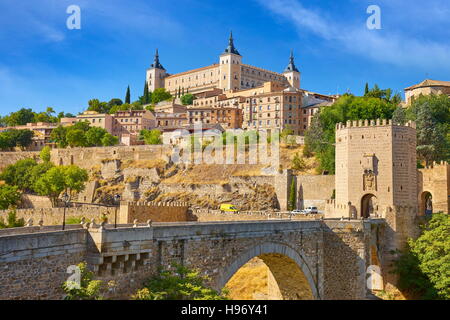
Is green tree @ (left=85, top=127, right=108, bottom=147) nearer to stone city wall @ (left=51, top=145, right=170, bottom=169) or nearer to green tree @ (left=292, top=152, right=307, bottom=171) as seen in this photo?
stone city wall @ (left=51, top=145, right=170, bottom=169)

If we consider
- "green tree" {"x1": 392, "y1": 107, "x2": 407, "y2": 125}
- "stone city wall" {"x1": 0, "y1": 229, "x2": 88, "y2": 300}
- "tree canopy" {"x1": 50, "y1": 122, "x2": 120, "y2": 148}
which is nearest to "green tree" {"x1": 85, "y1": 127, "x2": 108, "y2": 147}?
"tree canopy" {"x1": 50, "y1": 122, "x2": 120, "y2": 148}

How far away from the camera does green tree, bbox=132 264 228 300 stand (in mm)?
17375

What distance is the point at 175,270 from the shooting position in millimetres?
19125

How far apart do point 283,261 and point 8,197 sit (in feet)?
185

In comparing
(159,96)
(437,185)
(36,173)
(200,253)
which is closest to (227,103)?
(159,96)

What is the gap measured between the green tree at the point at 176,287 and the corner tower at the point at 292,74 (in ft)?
409

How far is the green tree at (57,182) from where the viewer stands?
7112 cm

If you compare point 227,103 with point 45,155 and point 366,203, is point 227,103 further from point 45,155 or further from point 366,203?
point 366,203

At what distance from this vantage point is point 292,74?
141m

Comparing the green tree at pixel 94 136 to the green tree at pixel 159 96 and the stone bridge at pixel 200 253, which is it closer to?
the green tree at pixel 159 96

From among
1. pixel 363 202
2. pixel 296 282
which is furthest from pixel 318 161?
pixel 296 282

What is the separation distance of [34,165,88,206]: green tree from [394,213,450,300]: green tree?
49.3m

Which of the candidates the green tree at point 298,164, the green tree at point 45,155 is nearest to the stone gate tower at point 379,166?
the green tree at point 298,164
